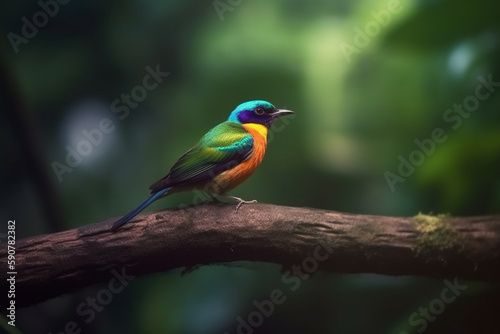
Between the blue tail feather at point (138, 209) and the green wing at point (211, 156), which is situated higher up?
the green wing at point (211, 156)

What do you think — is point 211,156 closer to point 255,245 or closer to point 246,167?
point 246,167

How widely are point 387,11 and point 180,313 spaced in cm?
113

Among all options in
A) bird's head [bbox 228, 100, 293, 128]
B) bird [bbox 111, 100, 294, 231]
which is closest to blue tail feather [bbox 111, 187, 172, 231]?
bird [bbox 111, 100, 294, 231]

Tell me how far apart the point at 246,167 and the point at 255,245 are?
0.25 meters

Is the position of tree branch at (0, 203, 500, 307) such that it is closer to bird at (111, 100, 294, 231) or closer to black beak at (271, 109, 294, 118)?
bird at (111, 100, 294, 231)

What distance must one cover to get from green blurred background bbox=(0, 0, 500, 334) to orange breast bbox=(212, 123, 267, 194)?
0.16 feet

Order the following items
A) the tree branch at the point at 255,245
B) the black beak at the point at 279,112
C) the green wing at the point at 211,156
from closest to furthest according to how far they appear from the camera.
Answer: the tree branch at the point at 255,245 < the green wing at the point at 211,156 < the black beak at the point at 279,112

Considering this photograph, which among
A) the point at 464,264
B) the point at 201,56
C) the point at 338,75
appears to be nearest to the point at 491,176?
the point at 464,264

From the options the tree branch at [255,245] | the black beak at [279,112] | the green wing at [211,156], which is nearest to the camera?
the tree branch at [255,245]

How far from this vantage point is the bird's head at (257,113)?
6.08 feet

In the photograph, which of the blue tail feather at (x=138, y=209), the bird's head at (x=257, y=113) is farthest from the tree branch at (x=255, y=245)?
the bird's head at (x=257, y=113)

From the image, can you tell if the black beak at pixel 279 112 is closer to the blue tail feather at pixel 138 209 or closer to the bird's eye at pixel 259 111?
the bird's eye at pixel 259 111

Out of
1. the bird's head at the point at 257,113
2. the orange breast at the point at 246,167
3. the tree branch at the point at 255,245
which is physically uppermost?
the bird's head at the point at 257,113

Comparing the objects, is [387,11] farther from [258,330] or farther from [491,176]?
[258,330]
